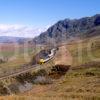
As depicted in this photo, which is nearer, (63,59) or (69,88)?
(69,88)

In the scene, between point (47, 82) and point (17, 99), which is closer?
point (17, 99)

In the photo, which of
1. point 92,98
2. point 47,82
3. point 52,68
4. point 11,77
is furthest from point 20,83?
point 92,98

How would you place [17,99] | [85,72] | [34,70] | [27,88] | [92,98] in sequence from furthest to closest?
[34,70] → [85,72] → [27,88] → [92,98] → [17,99]

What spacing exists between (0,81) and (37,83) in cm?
1042

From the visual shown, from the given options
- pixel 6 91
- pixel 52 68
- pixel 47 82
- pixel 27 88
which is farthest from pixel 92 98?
pixel 52 68

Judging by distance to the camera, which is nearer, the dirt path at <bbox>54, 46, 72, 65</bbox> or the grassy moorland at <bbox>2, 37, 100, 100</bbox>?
the grassy moorland at <bbox>2, 37, 100, 100</bbox>

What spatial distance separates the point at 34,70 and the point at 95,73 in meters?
13.0

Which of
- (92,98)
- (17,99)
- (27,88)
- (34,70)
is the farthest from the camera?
(34,70)

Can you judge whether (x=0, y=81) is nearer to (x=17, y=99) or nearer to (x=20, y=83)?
(x=20, y=83)

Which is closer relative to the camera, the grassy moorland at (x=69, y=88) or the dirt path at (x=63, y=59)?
the grassy moorland at (x=69, y=88)

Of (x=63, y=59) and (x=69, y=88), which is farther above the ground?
(x=63, y=59)

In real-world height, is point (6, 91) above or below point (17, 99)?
below

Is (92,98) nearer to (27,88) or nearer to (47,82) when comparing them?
(27,88)

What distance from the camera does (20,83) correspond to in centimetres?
5278
